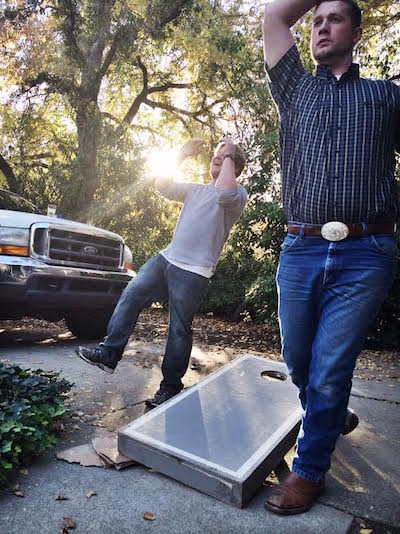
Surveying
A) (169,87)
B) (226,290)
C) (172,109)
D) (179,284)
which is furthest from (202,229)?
(172,109)

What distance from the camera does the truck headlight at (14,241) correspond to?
459 centimetres

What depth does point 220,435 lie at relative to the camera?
8.09ft

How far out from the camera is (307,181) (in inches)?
89.7

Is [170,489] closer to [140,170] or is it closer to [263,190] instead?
[263,190]

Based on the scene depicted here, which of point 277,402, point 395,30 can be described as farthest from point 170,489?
point 395,30

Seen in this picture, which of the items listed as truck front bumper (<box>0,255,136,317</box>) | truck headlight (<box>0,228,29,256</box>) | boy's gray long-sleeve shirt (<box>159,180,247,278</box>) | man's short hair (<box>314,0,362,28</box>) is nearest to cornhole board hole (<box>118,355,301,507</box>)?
boy's gray long-sleeve shirt (<box>159,180,247,278</box>)

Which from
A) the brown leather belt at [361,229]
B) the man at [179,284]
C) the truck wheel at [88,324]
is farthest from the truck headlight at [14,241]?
the brown leather belt at [361,229]

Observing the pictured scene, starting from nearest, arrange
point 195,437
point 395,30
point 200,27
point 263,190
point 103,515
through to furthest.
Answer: point 103,515
point 195,437
point 263,190
point 395,30
point 200,27

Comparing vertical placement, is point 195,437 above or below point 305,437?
below

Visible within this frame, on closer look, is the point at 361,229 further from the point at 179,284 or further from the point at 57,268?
the point at 57,268

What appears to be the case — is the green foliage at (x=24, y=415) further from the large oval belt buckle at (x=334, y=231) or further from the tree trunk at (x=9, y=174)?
the tree trunk at (x=9, y=174)

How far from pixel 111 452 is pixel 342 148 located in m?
1.88

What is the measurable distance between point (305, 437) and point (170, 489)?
0.66m

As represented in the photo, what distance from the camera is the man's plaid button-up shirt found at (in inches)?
84.8
